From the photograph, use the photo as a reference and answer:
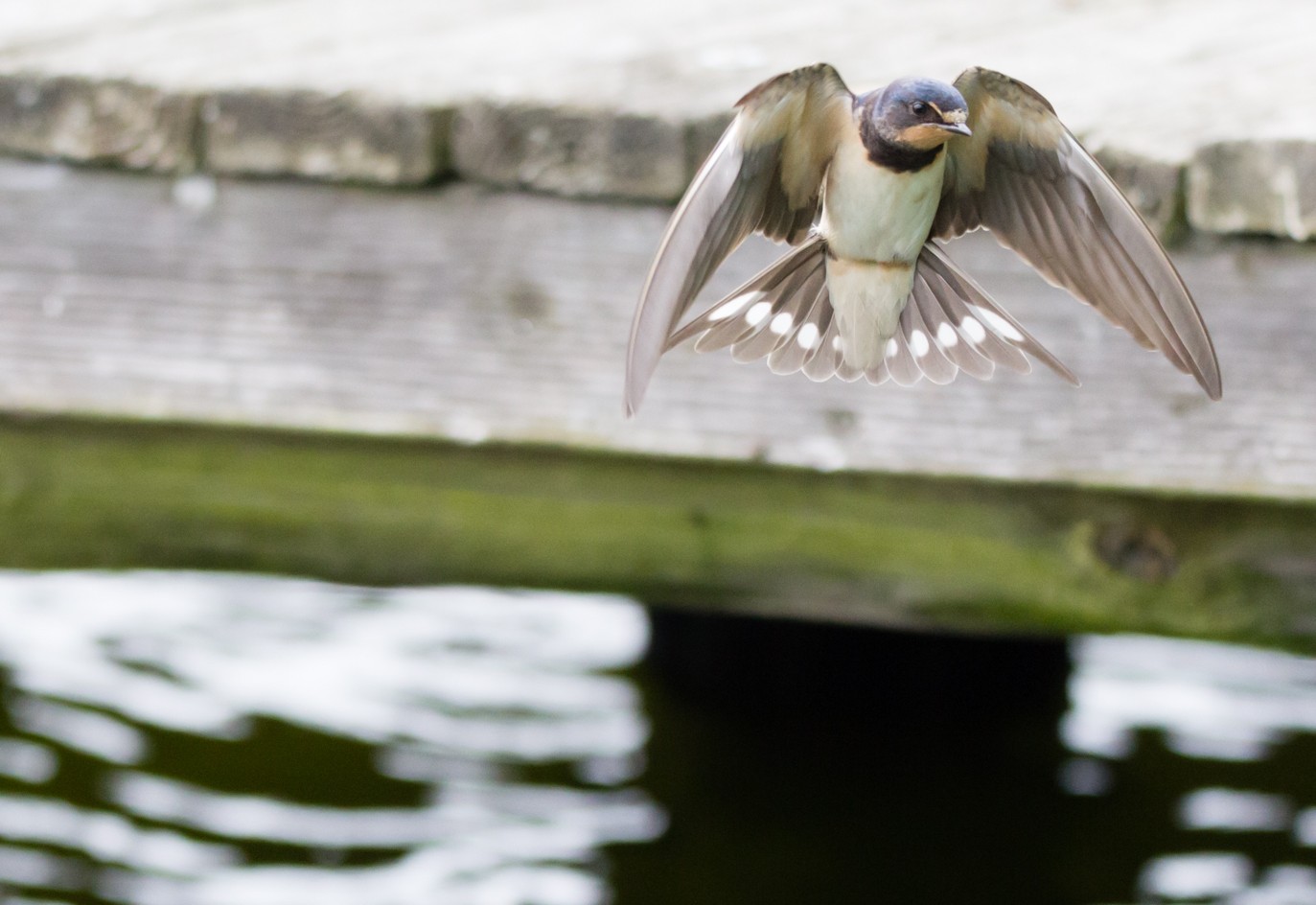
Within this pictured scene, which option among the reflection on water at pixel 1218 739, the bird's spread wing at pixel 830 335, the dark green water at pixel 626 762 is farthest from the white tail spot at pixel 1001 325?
the dark green water at pixel 626 762

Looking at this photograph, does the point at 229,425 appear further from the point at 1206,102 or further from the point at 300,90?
the point at 1206,102

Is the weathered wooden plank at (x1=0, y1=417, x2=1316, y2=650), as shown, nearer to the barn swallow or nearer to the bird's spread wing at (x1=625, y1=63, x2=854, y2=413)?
the barn swallow

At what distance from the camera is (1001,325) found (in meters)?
1.54

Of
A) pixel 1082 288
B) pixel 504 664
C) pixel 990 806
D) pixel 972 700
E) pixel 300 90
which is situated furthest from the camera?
pixel 504 664

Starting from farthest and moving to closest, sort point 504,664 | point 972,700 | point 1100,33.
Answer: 1. point 504,664
2. point 972,700
3. point 1100,33

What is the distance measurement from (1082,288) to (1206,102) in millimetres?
431

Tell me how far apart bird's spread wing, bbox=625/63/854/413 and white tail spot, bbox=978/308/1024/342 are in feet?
0.67

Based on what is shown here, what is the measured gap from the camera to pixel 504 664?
144 inches

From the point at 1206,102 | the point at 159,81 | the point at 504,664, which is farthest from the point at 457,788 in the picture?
the point at 1206,102

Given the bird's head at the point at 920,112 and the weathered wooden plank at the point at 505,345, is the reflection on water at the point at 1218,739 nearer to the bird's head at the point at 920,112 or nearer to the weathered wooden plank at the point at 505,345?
the weathered wooden plank at the point at 505,345

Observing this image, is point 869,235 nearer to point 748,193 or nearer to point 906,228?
point 906,228

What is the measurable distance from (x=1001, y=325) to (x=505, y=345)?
0.51 meters

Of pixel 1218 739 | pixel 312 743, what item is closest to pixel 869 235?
pixel 312 743

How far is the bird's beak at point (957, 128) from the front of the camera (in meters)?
1.37
